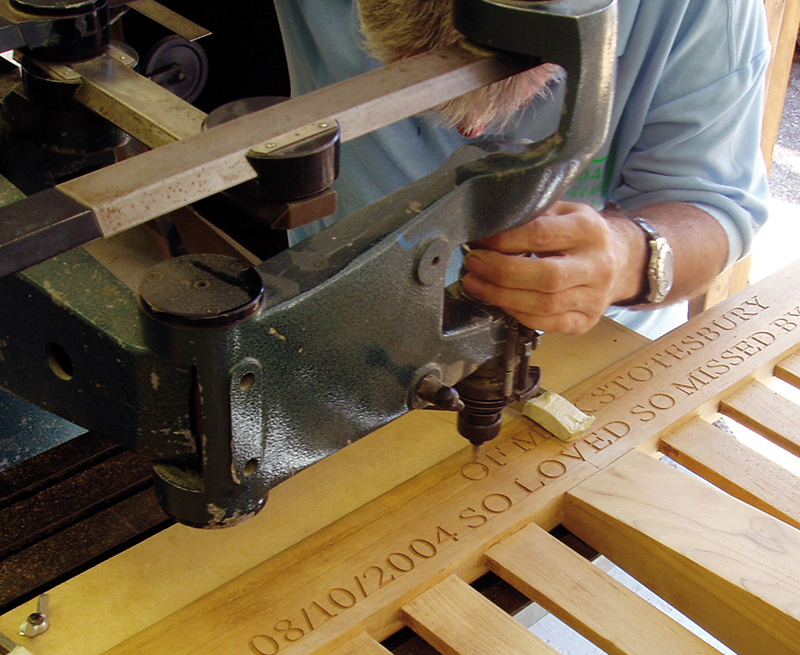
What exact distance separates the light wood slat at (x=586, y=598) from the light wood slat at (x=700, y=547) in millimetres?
62

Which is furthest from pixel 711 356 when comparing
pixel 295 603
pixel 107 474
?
pixel 107 474

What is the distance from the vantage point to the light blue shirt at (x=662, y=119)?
1.35m

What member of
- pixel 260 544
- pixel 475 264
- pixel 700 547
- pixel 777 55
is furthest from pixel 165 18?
pixel 777 55

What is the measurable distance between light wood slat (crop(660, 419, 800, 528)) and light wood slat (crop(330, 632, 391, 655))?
0.45 m

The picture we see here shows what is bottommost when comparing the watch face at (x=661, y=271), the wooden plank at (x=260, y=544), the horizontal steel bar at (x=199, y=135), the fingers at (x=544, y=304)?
the wooden plank at (x=260, y=544)

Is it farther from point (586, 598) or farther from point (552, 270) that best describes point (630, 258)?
point (586, 598)

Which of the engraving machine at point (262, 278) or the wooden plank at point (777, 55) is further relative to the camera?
the wooden plank at point (777, 55)

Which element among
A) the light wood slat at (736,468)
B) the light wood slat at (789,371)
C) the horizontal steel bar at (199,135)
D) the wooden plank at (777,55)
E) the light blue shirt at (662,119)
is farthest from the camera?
the wooden plank at (777,55)

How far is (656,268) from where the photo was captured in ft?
4.17

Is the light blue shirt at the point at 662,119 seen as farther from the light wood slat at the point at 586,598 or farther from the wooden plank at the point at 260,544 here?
the light wood slat at the point at 586,598

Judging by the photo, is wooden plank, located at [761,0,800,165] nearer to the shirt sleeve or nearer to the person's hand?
the shirt sleeve

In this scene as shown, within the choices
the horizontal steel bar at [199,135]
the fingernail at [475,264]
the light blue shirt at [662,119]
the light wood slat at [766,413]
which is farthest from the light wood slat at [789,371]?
the horizontal steel bar at [199,135]

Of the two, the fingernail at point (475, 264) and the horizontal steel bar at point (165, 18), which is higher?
the horizontal steel bar at point (165, 18)

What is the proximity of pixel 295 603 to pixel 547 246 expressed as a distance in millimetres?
462
